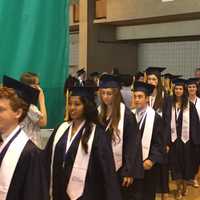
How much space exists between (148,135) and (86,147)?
187 cm

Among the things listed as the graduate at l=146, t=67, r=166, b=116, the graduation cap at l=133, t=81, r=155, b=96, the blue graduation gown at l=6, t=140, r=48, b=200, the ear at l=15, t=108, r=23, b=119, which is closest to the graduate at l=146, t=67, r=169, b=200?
the graduate at l=146, t=67, r=166, b=116

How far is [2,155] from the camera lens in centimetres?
237

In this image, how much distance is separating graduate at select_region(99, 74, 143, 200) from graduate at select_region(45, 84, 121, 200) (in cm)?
84

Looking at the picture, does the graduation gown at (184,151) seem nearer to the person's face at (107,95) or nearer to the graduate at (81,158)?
the person's face at (107,95)

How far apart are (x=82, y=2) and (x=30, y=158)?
449 inches

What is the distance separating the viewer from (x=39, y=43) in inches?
89.3

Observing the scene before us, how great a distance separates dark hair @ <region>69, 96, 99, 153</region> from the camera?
→ 341cm

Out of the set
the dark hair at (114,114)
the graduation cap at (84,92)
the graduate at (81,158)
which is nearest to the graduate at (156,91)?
Answer: the dark hair at (114,114)

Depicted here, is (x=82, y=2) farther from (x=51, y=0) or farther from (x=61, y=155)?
(x=51, y=0)

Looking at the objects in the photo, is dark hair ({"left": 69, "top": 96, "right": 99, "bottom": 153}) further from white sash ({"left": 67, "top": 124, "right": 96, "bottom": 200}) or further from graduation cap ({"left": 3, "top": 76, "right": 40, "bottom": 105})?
graduation cap ({"left": 3, "top": 76, "right": 40, "bottom": 105})

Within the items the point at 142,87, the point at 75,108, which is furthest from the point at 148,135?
the point at 75,108

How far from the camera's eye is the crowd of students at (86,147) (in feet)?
7.73

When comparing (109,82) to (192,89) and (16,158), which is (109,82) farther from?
(192,89)

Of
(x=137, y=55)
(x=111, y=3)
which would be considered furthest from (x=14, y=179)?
(x=137, y=55)
